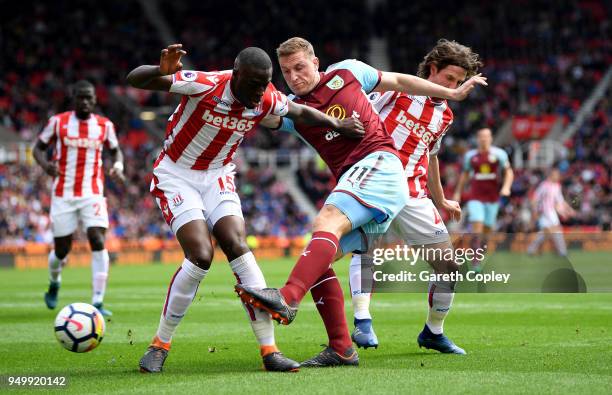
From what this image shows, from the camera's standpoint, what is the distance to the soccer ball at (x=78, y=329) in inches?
258

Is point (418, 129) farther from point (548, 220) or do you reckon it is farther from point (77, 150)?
point (548, 220)

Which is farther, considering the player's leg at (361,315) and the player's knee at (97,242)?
the player's knee at (97,242)

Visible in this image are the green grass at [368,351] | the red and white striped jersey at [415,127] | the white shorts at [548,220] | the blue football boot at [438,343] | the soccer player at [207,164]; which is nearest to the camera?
the green grass at [368,351]

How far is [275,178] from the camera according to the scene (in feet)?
115

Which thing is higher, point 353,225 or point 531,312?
point 353,225

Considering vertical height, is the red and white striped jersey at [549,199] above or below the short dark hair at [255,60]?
below

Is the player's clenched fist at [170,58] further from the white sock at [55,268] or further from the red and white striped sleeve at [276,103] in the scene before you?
the white sock at [55,268]

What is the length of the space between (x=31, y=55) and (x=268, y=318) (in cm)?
3468

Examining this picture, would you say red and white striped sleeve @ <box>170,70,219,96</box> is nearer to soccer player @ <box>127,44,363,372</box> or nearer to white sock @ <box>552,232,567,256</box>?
soccer player @ <box>127,44,363,372</box>

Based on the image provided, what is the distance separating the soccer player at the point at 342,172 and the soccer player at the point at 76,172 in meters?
5.14

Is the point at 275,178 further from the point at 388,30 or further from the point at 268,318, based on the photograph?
the point at 268,318

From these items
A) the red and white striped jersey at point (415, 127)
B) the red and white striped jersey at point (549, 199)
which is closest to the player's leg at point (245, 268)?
the red and white striped jersey at point (415, 127)

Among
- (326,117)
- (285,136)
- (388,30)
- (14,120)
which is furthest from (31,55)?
(326,117)

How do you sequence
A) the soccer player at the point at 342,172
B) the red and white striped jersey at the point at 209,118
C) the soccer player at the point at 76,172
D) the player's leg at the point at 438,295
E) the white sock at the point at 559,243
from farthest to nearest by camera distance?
the white sock at the point at 559,243
the soccer player at the point at 76,172
the player's leg at the point at 438,295
the red and white striped jersey at the point at 209,118
the soccer player at the point at 342,172
